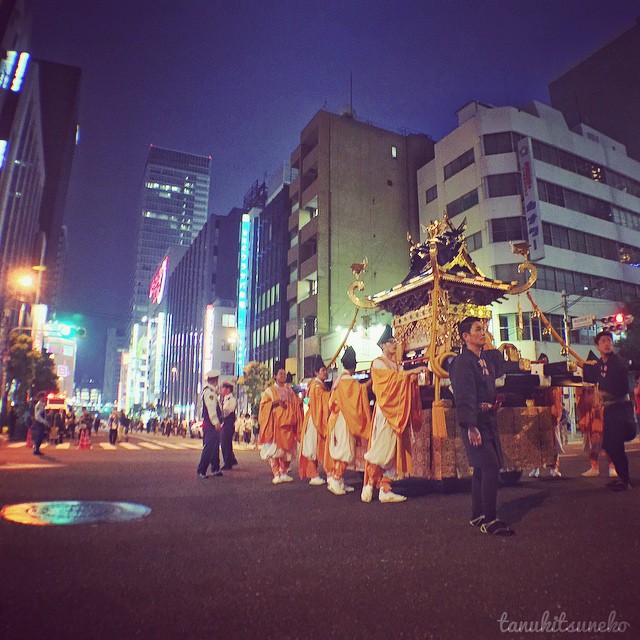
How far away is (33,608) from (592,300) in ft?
121

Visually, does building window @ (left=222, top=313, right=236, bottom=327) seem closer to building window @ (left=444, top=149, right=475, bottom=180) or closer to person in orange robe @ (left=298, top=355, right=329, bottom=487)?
building window @ (left=444, top=149, right=475, bottom=180)

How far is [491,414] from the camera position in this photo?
4.60 m

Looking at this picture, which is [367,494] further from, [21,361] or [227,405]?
[21,361]

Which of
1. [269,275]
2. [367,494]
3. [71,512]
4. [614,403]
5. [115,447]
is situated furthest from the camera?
A: [269,275]

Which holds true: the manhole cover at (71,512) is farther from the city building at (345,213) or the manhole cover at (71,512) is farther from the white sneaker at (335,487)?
the city building at (345,213)

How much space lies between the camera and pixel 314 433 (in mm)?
7883

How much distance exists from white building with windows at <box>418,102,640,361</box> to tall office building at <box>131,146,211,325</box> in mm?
143492

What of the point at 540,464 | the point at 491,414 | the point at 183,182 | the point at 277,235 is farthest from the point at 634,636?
the point at 183,182

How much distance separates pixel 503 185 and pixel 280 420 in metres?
29.3

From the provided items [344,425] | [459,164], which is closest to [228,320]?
[459,164]

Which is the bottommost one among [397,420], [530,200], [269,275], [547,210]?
[397,420]

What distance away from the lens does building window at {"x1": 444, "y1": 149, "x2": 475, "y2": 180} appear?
113 ft

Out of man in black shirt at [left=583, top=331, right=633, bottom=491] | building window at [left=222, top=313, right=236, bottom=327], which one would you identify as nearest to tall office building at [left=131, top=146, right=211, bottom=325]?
building window at [left=222, top=313, right=236, bottom=327]

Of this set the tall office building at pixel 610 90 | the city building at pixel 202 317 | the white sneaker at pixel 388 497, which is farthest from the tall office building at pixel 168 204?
the white sneaker at pixel 388 497
